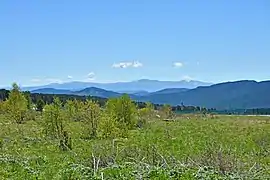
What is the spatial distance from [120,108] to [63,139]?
888cm

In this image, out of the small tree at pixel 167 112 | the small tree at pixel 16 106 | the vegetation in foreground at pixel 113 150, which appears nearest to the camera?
the vegetation in foreground at pixel 113 150

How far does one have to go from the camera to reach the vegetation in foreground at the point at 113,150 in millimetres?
10617

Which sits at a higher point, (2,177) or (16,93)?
(16,93)

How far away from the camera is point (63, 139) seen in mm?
22375

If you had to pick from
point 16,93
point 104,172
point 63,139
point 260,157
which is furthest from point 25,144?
point 16,93

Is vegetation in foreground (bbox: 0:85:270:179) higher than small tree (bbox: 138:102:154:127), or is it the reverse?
small tree (bbox: 138:102:154:127)

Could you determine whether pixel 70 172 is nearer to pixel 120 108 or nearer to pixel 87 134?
pixel 87 134

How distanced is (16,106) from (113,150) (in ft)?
78.6

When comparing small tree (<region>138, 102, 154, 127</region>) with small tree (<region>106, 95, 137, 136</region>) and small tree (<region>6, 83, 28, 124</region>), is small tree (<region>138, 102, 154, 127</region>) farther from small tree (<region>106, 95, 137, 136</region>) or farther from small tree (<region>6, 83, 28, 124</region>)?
small tree (<region>6, 83, 28, 124</region>)

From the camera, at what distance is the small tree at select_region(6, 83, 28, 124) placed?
36.5 m

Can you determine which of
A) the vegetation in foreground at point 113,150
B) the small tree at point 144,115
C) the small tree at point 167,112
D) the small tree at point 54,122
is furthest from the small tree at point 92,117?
the small tree at point 167,112

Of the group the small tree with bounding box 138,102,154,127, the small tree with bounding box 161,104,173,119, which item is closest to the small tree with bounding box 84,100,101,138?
the small tree with bounding box 138,102,154,127

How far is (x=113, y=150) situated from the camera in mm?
14719

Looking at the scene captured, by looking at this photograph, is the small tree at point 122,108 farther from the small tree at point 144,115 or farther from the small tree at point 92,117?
the small tree at point 144,115
